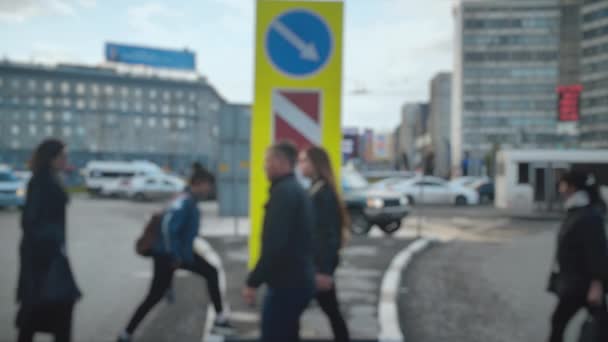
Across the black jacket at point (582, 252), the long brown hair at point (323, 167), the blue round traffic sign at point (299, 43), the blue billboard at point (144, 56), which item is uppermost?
the blue billboard at point (144, 56)

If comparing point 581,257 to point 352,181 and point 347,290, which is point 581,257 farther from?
point 352,181

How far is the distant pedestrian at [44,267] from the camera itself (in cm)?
370

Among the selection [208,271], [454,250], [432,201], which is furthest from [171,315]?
[432,201]

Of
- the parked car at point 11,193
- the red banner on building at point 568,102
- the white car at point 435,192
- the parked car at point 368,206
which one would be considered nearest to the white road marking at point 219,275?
the parked car at point 368,206

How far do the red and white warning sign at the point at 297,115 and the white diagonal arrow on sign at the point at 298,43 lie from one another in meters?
0.29

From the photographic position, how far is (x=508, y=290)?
7.98 meters

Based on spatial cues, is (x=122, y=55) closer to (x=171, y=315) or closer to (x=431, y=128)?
(x=431, y=128)

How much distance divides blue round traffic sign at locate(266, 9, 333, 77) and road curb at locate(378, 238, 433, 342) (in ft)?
9.03

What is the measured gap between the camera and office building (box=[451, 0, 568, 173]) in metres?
75.1

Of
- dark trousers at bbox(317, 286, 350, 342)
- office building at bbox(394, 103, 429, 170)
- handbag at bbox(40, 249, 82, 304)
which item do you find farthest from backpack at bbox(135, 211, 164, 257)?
office building at bbox(394, 103, 429, 170)

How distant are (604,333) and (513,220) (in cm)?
1805

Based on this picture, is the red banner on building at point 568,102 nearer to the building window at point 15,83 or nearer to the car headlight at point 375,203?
the car headlight at point 375,203

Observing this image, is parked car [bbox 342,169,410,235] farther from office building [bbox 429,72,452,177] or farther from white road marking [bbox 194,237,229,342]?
office building [bbox 429,72,452,177]

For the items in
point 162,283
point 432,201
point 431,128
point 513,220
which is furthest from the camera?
point 431,128
